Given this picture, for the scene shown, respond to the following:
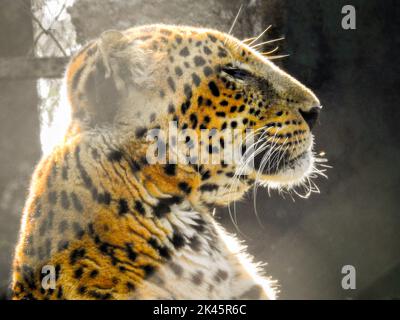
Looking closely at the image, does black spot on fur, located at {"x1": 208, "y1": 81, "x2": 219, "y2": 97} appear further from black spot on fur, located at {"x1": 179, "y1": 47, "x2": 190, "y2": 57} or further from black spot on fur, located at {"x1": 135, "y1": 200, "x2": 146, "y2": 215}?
black spot on fur, located at {"x1": 135, "y1": 200, "x2": 146, "y2": 215}

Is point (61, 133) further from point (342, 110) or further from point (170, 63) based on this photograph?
point (342, 110)

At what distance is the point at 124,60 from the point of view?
216 centimetres

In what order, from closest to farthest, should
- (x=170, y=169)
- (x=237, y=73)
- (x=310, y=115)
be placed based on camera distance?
(x=170, y=169)
(x=237, y=73)
(x=310, y=115)

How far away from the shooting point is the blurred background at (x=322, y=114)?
3.65 m

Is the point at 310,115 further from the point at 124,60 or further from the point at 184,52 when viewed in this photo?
the point at 124,60

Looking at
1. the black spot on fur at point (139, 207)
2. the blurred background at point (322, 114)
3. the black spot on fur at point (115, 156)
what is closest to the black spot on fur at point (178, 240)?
the black spot on fur at point (139, 207)

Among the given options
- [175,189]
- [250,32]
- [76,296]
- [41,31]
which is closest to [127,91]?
[175,189]

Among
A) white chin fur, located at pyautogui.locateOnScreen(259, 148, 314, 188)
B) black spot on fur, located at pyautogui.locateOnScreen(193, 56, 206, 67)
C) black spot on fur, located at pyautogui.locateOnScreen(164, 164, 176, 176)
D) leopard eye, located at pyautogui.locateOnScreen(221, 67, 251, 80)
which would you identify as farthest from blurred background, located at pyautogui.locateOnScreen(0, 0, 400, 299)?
black spot on fur, located at pyautogui.locateOnScreen(164, 164, 176, 176)

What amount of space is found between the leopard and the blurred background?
3.80ft

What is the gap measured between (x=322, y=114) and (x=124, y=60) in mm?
1869

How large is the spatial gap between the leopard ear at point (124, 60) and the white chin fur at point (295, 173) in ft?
2.46

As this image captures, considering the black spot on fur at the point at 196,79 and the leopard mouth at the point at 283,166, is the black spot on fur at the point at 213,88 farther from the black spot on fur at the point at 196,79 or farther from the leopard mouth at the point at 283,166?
the leopard mouth at the point at 283,166

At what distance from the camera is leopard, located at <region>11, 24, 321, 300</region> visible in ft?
7.06

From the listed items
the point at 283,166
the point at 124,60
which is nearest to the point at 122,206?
the point at 124,60
